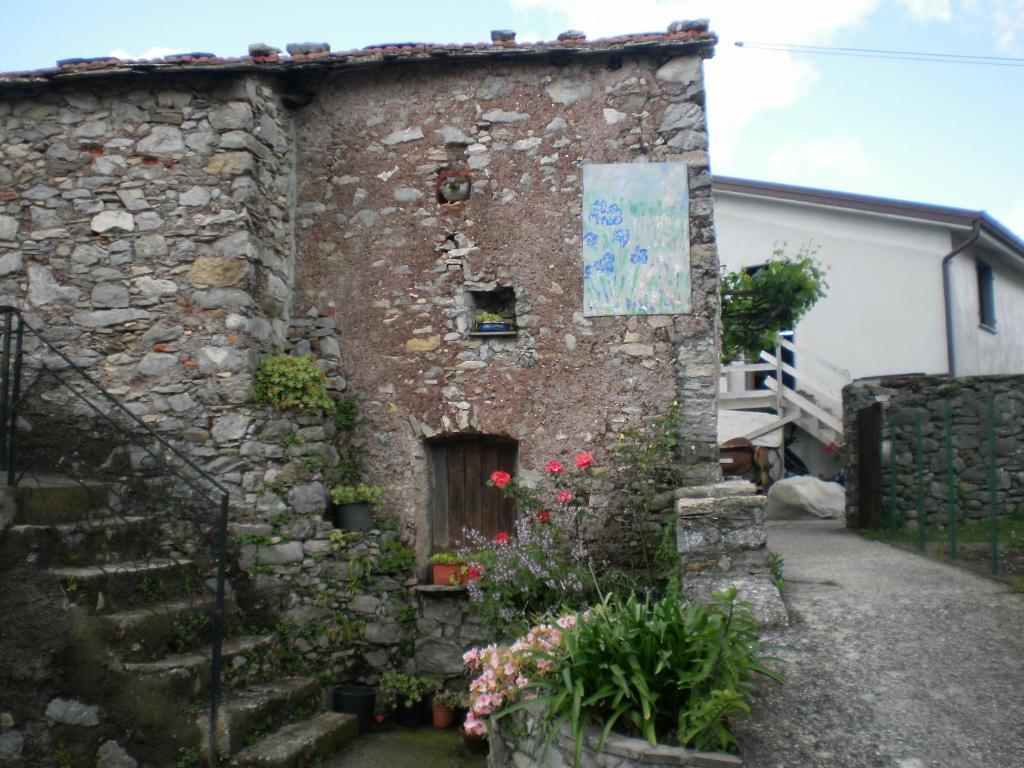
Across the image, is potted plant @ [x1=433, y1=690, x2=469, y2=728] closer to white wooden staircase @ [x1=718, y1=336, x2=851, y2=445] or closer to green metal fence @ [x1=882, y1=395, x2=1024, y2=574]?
green metal fence @ [x1=882, y1=395, x2=1024, y2=574]

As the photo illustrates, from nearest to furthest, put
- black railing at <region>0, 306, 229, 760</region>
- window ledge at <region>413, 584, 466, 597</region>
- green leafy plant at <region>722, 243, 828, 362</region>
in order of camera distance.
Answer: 1. black railing at <region>0, 306, 229, 760</region>
2. window ledge at <region>413, 584, 466, 597</region>
3. green leafy plant at <region>722, 243, 828, 362</region>

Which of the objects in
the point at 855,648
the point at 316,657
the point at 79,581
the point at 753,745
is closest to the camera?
the point at 753,745

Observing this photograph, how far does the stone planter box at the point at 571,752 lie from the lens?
12.1 feet

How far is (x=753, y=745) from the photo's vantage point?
3.82 metres

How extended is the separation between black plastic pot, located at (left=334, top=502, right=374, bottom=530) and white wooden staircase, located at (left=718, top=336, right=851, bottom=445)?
333 inches

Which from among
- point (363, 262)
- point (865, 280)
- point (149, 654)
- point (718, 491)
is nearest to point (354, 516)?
point (149, 654)

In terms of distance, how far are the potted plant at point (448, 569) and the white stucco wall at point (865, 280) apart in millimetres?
9659

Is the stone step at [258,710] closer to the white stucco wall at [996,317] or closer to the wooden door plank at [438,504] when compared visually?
the wooden door plank at [438,504]

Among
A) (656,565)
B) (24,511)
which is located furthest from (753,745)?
(24,511)

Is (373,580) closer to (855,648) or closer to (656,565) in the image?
(656,565)

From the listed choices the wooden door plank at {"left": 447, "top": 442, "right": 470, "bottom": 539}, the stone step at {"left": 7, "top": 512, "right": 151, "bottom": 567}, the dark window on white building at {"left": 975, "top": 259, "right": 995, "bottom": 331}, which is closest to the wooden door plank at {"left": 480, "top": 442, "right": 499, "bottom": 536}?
the wooden door plank at {"left": 447, "top": 442, "right": 470, "bottom": 539}

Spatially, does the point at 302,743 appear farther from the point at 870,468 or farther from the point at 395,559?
the point at 870,468

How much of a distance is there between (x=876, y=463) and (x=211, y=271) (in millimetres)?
Answer: 7538

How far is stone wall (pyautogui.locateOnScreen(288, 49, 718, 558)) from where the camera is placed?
7.01 metres
